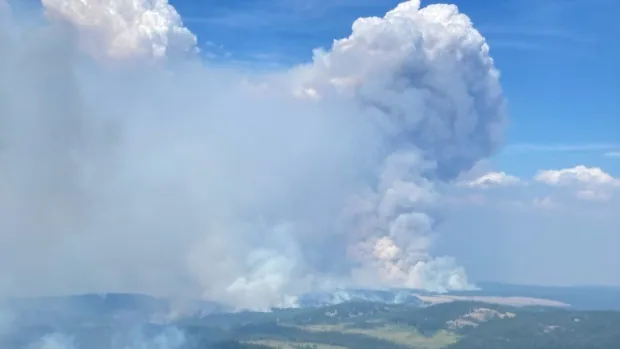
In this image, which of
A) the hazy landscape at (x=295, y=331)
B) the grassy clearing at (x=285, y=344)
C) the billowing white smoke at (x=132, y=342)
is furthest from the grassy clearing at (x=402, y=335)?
the billowing white smoke at (x=132, y=342)

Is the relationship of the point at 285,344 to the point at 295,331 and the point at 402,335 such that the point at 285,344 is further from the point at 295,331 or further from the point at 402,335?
the point at 402,335

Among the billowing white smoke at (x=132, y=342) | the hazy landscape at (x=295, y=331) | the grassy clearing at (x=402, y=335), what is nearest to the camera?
the billowing white smoke at (x=132, y=342)

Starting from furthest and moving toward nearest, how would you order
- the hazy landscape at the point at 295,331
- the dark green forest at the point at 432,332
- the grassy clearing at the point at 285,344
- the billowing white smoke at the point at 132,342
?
the grassy clearing at the point at 285,344 < the dark green forest at the point at 432,332 < the hazy landscape at the point at 295,331 < the billowing white smoke at the point at 132,342

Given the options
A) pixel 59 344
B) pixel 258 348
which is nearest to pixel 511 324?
pixel 258 348

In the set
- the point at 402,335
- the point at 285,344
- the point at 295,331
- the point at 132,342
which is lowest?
the point at 285,344

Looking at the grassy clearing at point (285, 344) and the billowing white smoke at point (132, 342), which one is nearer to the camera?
the billowing white smoke at point (132, 342)

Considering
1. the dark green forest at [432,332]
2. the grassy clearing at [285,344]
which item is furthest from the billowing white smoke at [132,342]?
the grassy clearing at [285,344]

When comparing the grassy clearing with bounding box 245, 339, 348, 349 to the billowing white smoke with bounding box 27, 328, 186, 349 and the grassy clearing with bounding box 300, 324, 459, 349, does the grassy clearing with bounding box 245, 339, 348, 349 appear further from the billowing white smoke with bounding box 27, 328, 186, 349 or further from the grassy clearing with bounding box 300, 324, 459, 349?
the grassy clearing with bounding box 300, 324, 459, 349

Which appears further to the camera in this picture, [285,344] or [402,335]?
[402,335]

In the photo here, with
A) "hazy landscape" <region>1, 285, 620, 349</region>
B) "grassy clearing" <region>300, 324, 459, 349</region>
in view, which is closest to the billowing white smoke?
"hazy landscape" <region>1, 285, 620, 349</region>

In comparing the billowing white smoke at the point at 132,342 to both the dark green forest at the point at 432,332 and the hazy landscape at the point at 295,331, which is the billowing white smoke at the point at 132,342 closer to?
the hazy landscape at the point at 295,331

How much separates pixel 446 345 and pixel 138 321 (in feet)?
229

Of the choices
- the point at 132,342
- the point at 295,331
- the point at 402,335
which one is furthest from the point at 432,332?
the point at 132,342

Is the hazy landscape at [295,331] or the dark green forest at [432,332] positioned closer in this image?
the hazy landscape at [295,331]
